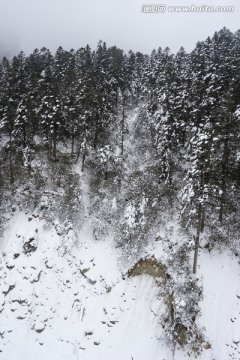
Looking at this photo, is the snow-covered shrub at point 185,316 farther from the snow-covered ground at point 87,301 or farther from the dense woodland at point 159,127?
the dense woodland at point 159,127

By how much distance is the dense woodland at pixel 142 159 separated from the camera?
81.5 ft

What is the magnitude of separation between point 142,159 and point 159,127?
6320 millimetres

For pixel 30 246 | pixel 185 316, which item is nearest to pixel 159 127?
pixel 30 246

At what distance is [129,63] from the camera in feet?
199

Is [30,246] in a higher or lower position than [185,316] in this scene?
higher

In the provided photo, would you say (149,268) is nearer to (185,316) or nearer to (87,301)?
(185,316)

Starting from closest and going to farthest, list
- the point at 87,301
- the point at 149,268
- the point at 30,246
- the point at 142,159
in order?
the point at 87,301 → the point at 149,268 → the point at 30,246 → the point at 142,159

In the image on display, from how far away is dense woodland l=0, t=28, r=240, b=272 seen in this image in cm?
2540

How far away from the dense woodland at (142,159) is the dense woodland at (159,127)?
13 cm

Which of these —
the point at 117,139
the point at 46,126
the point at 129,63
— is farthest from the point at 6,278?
the point at 129,63

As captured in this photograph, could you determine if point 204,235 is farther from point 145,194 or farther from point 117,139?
point 117,139

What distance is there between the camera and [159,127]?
34.9 metres

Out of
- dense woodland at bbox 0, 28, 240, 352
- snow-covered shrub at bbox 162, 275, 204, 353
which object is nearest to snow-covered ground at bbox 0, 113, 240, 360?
snow-covered shrub at bbox 162, 275, 204, 353

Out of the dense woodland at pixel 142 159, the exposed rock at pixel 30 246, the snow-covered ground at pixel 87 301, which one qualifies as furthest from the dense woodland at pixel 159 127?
the exposed rock at pixel 30 246
